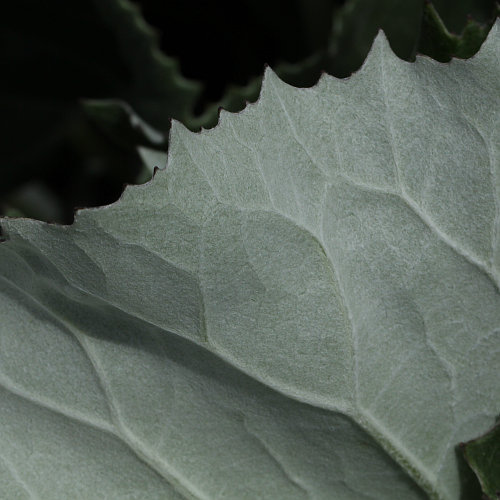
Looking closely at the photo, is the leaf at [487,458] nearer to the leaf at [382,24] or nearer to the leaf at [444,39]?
the leaf at [444,39]

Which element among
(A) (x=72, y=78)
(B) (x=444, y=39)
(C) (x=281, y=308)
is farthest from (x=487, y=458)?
(A) (x=72, y=78)

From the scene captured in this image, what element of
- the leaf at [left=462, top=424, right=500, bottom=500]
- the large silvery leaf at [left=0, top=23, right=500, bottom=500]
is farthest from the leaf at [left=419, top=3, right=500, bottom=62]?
the leaf at [left=462, top=424, right=500, bottom=500]

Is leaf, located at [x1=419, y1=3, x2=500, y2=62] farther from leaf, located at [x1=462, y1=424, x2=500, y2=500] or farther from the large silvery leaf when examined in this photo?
leaf, located at [x1=462, y1=424, x2=500, y2=500]

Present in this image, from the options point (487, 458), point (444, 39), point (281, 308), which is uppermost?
point (444, 39)

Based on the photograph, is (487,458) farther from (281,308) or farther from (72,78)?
(72,78)

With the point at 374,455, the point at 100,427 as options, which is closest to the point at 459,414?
the point at 374,455

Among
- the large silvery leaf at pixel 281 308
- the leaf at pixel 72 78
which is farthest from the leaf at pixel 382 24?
the large silvery leaf at pixel 281 308
